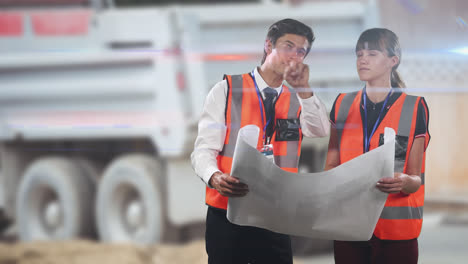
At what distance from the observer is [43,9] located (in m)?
3.62

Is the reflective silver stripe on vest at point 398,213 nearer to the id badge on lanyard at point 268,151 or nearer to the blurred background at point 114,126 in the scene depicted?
the id badge on lanyard at point 268,151

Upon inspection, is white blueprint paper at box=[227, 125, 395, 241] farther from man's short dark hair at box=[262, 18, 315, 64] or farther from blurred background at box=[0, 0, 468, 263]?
blurred background at box=[0, 0, 468, 263]

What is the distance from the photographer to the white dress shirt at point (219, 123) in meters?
1.68

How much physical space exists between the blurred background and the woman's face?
0.88m

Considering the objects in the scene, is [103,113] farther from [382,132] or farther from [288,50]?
[382,132]

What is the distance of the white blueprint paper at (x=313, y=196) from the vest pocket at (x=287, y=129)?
0.12m

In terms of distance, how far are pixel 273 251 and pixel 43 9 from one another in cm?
241

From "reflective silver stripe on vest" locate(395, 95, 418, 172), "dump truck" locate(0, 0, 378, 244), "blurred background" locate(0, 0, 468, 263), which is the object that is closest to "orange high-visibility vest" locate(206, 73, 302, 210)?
"reflective silver stripe on vest" locate(395, 95, 418, 172)

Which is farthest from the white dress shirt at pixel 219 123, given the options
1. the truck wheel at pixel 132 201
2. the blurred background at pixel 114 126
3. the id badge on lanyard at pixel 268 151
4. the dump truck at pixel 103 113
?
the truck wheel at pixel 132 201

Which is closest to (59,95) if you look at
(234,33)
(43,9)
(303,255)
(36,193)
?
(43,9)

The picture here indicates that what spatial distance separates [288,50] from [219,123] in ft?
0.84

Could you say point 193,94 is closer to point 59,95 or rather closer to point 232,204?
point 59,95

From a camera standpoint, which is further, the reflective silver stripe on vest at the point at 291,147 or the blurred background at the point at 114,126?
the blurred background at the point at 114,126

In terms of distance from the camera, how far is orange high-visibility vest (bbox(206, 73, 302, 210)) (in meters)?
1.68
